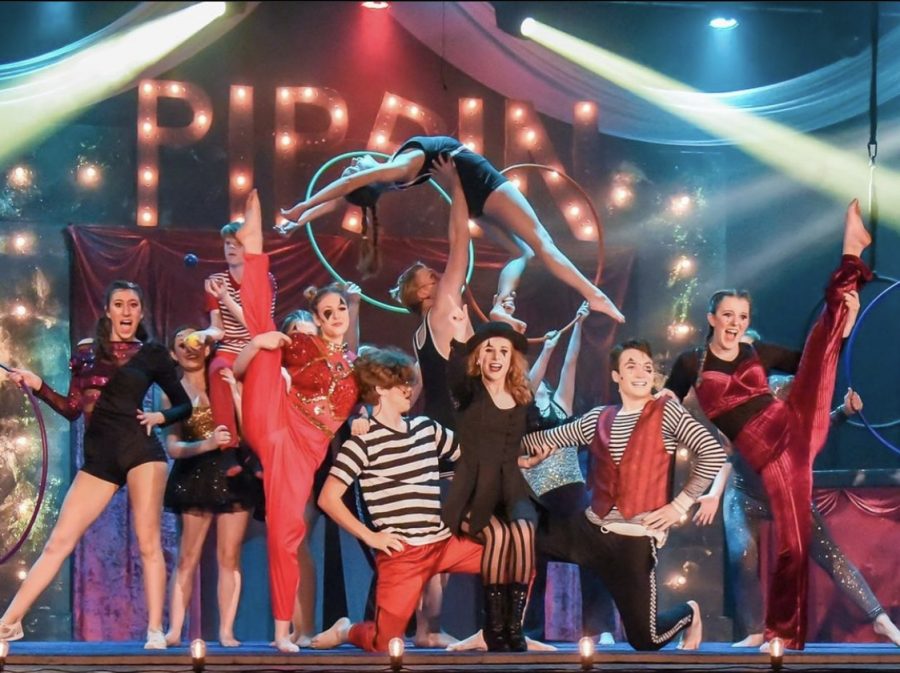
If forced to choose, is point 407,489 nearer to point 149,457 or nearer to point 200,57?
point 149,457

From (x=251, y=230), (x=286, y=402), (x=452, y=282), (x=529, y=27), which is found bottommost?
(x=286, y=402)

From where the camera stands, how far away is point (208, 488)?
6.19m

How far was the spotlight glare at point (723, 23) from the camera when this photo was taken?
8.14 m

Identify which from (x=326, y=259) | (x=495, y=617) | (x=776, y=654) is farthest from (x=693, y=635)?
(x=326, y=259)

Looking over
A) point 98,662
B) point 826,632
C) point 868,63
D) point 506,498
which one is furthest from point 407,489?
point 868,63

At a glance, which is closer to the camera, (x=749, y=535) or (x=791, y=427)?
(x=791, y=427)

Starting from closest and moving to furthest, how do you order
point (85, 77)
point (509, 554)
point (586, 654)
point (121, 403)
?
point (586, 654)
point (509, 554)
point (121, 403)
point (85, 77)

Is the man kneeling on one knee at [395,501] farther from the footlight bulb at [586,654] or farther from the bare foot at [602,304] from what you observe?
the bare foot at [602,304]

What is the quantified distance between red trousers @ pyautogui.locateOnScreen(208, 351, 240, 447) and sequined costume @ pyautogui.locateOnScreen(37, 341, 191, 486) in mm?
315

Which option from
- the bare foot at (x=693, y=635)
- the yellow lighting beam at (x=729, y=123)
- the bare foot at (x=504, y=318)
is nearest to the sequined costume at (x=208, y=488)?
the bare foot at (x=504, y=318)

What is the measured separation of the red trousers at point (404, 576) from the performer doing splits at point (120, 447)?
0.93 metres

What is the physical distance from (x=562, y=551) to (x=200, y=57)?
152 inches

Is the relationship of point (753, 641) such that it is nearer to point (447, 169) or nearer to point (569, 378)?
point (569, 378)

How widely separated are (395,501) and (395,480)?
0.28 ft
